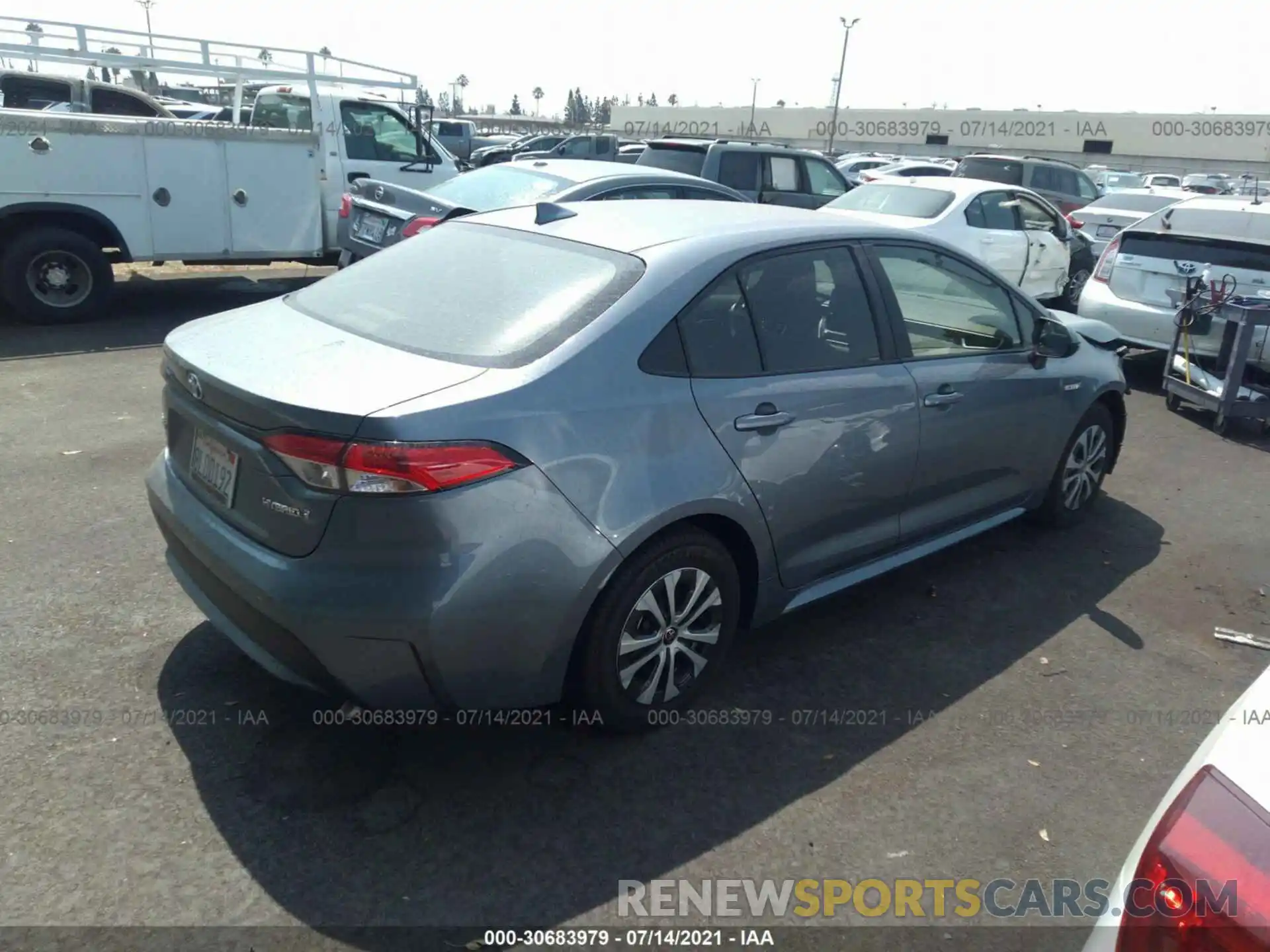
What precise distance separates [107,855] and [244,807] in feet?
1.21

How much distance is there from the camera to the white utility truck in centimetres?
857

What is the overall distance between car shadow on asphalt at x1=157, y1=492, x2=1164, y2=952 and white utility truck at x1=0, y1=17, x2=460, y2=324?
257 inches

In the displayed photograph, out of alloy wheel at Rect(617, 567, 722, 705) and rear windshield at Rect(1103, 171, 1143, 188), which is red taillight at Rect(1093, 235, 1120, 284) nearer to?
alloy wheel at Rect(617, 567, 722, 705)

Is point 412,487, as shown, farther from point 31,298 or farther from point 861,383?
point 31,298

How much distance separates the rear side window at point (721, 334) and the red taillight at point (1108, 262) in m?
6.64

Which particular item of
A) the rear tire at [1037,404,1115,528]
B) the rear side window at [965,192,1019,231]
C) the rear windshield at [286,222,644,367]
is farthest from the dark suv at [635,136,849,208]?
the rear windshield at [286,222,644,367]

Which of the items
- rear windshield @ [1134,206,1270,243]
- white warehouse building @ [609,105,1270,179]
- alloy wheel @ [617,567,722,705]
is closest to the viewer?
alloy wheel @ [617,567,722,705]

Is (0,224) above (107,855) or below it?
above

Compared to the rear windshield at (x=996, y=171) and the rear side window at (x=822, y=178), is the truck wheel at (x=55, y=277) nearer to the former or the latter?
the rear side window at (x=822, y=178)

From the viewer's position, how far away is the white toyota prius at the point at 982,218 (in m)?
Result: 10.5

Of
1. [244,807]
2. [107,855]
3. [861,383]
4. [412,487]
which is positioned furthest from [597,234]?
[107,855]

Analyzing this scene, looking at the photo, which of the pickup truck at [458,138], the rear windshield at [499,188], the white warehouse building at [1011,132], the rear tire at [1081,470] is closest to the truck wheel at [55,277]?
the rear windshield at [499,188]

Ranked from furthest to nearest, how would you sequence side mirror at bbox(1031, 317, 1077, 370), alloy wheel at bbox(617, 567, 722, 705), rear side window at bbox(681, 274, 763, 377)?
side mirror at bbox(1031, 317, 1077, 370)
rear side window at bbox(681, 274, 763, 377)
alloy wheel at bbox(617, 567, 722, 705)

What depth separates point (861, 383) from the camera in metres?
3.82
